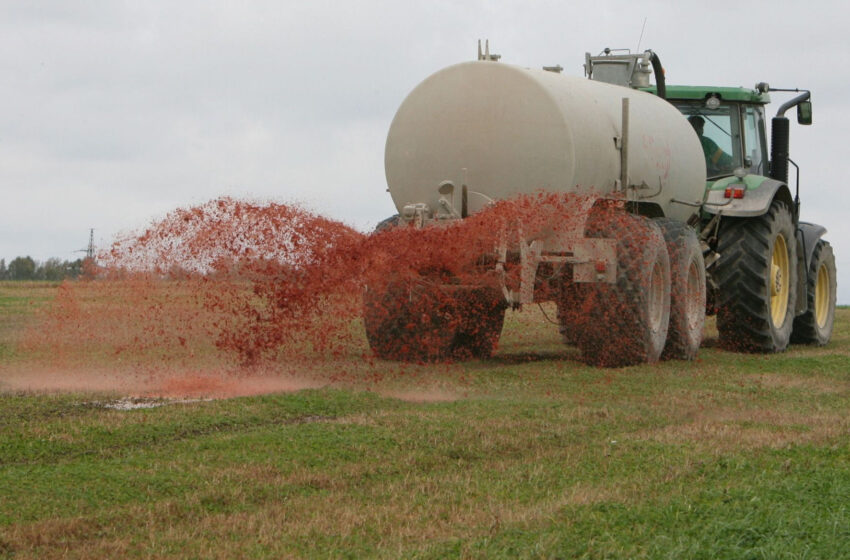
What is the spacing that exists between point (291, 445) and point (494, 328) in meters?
6.36

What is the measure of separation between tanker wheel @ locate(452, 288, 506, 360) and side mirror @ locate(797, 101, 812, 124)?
17.0 ft

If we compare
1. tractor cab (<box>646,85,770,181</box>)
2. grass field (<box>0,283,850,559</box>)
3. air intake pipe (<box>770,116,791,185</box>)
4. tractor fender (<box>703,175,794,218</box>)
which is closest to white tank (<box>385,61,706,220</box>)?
grass field (<box>0,283,850,559</box>)

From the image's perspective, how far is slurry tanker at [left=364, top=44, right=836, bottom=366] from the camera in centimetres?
1152

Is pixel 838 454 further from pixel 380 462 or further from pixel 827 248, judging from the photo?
pixel 827 248

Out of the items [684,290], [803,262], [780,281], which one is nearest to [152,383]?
[684,290]

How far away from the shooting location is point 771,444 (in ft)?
26.1

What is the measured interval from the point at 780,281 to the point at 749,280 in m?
1.31

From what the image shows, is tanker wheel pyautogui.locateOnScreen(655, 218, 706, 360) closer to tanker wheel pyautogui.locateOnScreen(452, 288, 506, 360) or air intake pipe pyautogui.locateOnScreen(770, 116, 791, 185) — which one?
tanker wheel pyautogui.locateOnScreen(452, 288, 506, 360)

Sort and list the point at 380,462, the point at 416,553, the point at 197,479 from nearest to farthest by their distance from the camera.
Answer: the point at 416,553
the point at 197,479
the point at 380,462

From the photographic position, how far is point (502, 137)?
38.0 feet

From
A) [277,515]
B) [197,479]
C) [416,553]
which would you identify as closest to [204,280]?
[197,479]

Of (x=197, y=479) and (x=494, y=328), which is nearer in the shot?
(x=197, y=479)

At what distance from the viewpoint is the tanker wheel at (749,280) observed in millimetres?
14203

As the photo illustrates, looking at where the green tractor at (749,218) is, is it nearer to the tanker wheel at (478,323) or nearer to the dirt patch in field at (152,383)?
the tanker wheel at (478,323)
